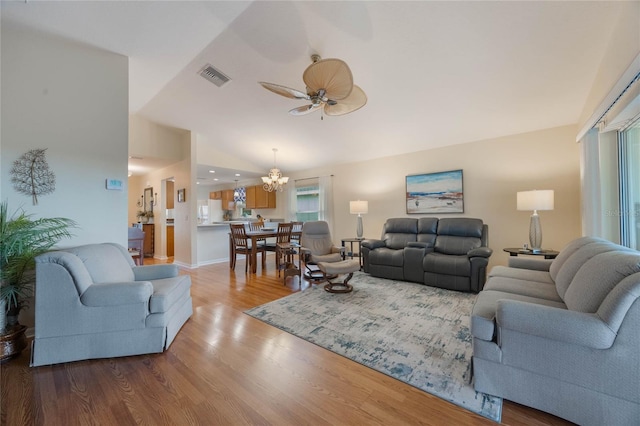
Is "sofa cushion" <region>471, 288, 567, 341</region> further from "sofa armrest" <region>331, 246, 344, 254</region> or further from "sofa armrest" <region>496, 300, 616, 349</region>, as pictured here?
"sofa armrest" <region>331, 246, 344, 254</region>

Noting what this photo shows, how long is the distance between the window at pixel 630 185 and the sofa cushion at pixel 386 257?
241 cm

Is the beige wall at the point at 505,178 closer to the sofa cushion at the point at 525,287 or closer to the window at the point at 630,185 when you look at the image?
the window at the point at 630,185

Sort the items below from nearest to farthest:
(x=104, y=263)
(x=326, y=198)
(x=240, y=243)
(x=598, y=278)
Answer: (x=598, y=278)
(x=104, y=263)
(x=240, y=243)
(x=326, y=198)

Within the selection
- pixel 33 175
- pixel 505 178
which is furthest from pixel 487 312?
pixel 33 175

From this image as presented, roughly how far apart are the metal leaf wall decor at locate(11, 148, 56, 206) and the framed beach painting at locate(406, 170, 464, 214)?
517 cm

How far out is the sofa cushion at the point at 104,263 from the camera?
6.98ft

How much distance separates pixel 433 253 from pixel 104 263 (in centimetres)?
418

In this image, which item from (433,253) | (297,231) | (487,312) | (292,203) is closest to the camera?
(487,312)

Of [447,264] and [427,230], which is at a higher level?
[427,230]

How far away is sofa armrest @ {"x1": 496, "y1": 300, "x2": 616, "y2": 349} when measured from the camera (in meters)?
1.24

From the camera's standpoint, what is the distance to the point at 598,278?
151cm

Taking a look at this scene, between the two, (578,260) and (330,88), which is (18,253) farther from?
(578,260)

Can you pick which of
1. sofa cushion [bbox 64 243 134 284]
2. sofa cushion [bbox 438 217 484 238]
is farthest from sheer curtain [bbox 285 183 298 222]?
sofa cushion [bbox 64 243 134 284]

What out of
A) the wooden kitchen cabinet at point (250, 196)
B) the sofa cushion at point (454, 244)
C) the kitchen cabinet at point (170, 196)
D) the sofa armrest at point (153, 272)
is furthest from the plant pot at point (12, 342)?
the wooden kitchen cabinet at point (250, 196)
